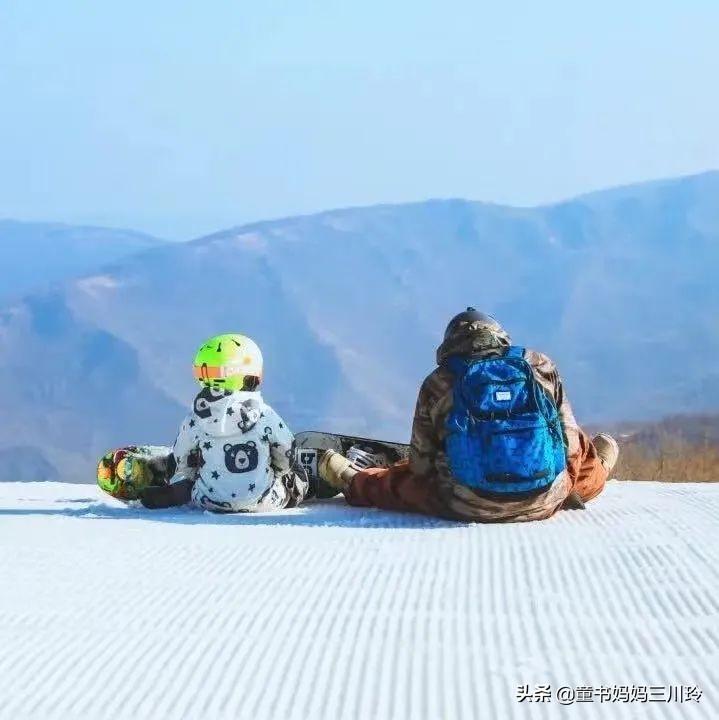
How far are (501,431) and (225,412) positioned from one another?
4.68 feet

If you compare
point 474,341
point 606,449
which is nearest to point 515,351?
point 474,341

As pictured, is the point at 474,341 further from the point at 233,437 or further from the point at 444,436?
the point at 233,437

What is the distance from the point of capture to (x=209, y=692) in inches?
108

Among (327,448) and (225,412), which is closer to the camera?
(225,412)

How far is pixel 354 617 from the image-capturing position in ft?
11.0

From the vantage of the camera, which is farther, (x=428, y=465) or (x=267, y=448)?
(x=267, y=448)

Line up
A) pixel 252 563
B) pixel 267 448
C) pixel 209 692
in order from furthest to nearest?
1. pixel 267 448
2. pixel 252 563
3. pixel 209 692

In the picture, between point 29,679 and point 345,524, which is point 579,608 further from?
point 345,524

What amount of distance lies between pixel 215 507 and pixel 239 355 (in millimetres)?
745

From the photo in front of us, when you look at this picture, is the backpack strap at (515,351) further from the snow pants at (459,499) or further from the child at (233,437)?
the child at (233,437)

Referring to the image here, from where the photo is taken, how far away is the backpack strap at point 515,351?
521cm

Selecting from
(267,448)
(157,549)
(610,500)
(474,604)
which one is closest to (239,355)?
(267,448)

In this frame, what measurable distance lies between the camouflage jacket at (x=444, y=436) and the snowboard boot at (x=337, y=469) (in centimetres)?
69

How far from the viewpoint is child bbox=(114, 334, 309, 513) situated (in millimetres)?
5742
